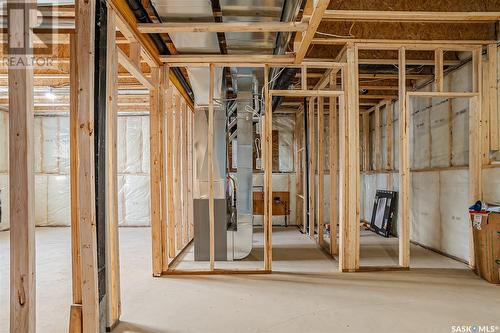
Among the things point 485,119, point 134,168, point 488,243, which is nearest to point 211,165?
point 488,243

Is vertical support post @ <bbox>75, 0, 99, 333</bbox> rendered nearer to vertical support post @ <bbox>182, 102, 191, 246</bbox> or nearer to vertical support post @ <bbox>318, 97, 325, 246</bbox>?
vertical support post @ <bbox>182, 102, 191, 246</bbox>

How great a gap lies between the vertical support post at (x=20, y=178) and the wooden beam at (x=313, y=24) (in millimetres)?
1728

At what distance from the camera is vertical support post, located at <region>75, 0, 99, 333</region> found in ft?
6.69

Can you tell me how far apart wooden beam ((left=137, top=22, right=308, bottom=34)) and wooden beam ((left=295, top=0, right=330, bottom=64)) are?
0.26 ft

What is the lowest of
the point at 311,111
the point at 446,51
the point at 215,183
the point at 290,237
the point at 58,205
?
the point at 290,237

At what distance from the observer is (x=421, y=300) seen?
285 centimetres

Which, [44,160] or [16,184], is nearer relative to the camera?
[16,184]

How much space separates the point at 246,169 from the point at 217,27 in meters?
1.84

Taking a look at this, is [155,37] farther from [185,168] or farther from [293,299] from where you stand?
[293,299]

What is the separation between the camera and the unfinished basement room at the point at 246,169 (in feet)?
6.83

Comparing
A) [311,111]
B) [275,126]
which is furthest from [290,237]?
[275,126]

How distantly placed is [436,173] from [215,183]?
3186 mm

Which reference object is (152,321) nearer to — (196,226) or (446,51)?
(196,226)

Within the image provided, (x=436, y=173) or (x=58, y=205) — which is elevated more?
(x=436, y=173)
